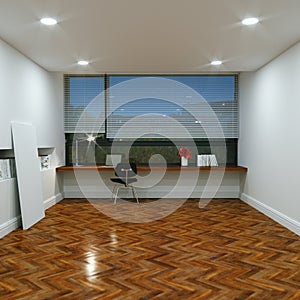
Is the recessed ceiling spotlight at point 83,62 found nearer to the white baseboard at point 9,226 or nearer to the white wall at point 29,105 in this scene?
the white wall at point 29,105

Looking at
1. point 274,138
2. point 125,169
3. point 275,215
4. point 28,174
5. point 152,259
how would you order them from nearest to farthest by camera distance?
point 152,259, point 28,174, point 275,215, point 274,138, point 125,169

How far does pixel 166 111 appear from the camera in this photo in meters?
Answer: 7.75

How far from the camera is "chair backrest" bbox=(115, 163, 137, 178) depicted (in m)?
6.75

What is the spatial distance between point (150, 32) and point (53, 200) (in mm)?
3784

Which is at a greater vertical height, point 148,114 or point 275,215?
point 148,114

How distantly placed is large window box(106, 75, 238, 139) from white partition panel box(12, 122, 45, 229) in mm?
2380

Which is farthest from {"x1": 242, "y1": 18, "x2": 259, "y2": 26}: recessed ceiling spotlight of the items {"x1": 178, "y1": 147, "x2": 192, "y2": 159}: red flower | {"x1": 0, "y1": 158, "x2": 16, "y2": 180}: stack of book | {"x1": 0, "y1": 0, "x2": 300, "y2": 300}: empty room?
{"x1": 178, "y1": 147, "x2": 192, "y2": 159}: red flower

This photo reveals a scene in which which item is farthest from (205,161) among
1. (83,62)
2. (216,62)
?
(83,62)

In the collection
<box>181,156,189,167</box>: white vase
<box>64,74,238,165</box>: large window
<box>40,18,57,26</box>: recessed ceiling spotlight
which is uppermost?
<box>40,18,57,26</box>: recessed ceiling spotlight

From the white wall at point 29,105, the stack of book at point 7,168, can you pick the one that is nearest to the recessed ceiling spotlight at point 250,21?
the white wall at point 29,105

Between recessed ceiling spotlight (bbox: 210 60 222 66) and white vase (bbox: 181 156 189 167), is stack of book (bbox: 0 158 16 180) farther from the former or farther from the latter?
white vase (bbox: 181 156 189 167)

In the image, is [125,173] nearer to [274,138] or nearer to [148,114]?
[148,114]

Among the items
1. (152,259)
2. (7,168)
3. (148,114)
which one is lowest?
(152,259)

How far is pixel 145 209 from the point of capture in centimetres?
642
